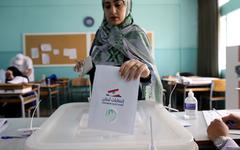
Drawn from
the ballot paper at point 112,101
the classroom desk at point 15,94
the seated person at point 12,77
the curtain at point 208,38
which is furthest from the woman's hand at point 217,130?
the curtain at point 208,38

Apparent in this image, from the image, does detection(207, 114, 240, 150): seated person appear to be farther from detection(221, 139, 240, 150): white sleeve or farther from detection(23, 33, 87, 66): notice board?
detection(23, 33, 87, 66): notice board

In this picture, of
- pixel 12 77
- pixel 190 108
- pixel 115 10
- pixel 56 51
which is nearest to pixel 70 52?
pixel 56 51

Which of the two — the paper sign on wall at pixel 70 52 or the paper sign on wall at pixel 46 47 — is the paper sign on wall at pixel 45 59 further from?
the paper sign on wall at pixel 70 52

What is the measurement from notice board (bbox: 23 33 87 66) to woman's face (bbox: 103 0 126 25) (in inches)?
243

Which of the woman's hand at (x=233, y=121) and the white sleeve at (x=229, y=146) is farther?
the woman's hand at (x=233, y=121)

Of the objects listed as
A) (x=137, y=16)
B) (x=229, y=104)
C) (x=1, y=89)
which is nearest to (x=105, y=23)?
(x=229, y=104)

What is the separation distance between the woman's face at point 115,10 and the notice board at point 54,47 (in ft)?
20.3

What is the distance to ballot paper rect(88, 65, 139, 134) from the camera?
2.37ft

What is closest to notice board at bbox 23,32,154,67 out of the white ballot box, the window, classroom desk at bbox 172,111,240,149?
the window

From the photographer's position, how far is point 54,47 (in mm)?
7309

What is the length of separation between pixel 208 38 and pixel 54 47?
386cm

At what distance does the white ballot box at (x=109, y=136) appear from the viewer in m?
0.56

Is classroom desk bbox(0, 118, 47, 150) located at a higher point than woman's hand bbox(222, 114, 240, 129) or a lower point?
lower

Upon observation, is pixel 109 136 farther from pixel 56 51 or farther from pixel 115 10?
pixel 56 51
